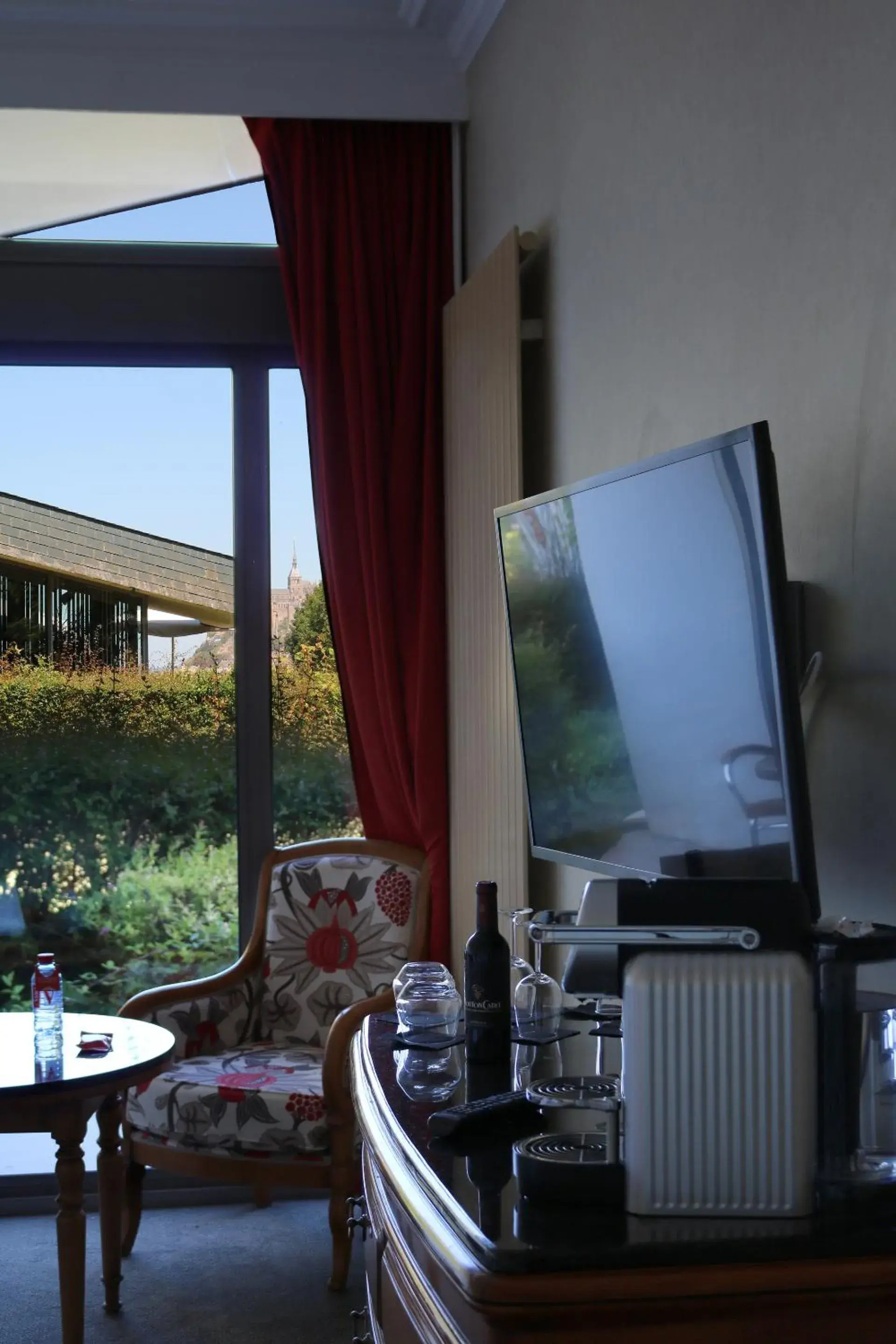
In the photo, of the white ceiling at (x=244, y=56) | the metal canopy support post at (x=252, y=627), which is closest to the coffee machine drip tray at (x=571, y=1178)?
the metal canopy support post at (x=252, y=627)

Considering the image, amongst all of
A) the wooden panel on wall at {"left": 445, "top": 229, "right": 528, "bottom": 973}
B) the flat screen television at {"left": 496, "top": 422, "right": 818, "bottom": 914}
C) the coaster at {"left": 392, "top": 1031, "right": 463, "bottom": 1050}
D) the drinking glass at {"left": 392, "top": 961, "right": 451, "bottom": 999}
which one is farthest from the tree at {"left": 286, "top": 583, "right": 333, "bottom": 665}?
the coaster at {"left": 392, "top": 1031, "right": 463, "bottom": 1050}

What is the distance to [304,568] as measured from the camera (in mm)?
4281

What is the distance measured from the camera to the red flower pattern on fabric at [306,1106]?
10.8 ft

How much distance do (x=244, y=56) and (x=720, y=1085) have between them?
353 centimetres

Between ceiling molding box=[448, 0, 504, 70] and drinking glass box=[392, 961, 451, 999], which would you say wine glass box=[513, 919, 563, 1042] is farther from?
ceiling molding box=[448, 0, 504, 70]

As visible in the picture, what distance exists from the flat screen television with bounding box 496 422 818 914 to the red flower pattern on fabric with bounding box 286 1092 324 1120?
46.5 inches

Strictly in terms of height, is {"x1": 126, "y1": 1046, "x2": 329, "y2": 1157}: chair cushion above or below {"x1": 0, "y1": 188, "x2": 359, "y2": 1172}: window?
below

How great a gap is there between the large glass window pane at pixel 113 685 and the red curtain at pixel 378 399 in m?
0.41

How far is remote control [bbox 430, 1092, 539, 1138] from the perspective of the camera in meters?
1.52

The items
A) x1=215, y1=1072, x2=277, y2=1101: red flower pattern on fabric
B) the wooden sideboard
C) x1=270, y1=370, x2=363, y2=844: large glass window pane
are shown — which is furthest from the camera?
x1=270, y1=370, x2=363, y2=844: large glass window pane

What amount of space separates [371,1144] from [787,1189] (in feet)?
2.15

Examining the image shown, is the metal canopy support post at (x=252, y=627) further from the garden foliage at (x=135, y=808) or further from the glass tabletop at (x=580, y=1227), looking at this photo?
the glass tabletop at (x=580, y=1227)

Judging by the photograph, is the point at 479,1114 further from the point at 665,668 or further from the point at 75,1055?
the point at 75,1055

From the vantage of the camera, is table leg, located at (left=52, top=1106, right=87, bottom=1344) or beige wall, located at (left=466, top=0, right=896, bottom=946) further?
table leg, located at (left=52, top=1106, right=87, bottom=1344)
